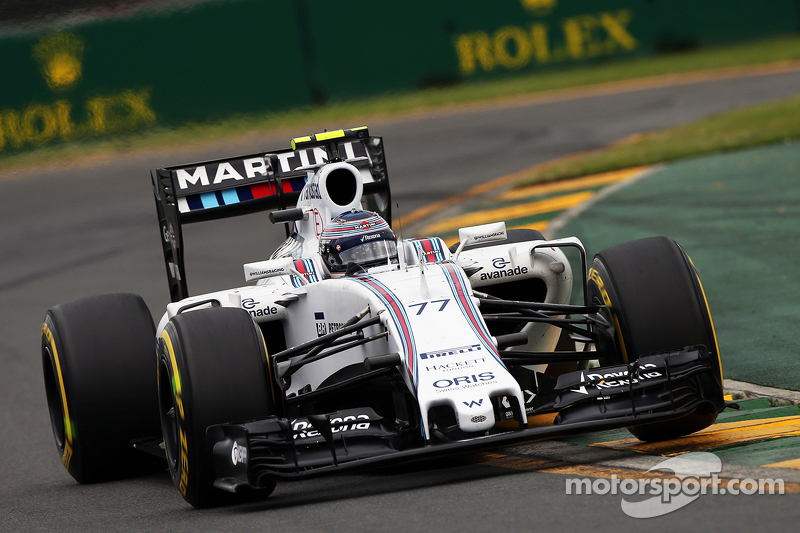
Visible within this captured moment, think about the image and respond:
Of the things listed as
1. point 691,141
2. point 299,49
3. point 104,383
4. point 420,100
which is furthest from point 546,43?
point 104,383

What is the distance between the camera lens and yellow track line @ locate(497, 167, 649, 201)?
17.0 m

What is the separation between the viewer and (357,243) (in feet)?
24.0

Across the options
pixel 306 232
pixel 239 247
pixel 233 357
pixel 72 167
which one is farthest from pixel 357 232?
→ pixel 72 167

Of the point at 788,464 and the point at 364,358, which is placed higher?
the point at 364,358

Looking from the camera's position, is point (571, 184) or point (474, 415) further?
point (571, 184)

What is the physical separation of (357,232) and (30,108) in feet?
65.0

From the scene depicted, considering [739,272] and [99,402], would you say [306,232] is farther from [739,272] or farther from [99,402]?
[739,272]

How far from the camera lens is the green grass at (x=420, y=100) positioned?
2202 centimetres

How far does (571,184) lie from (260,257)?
4764mm

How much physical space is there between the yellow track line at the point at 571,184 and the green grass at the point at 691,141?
27 cm

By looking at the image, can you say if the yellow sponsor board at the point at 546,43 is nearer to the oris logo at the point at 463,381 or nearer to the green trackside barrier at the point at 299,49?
the green trackside barrier at the point at 299,49

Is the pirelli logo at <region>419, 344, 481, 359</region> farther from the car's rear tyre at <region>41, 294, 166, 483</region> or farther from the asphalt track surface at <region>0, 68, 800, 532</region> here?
the car's rear tyre at <region>41, 294, 166, 483</region>

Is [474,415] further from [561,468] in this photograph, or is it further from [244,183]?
[244,183]

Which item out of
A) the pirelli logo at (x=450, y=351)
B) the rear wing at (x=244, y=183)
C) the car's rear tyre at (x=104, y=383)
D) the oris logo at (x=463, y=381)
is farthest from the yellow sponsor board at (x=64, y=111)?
the oris logo at (x=463, y=381)
